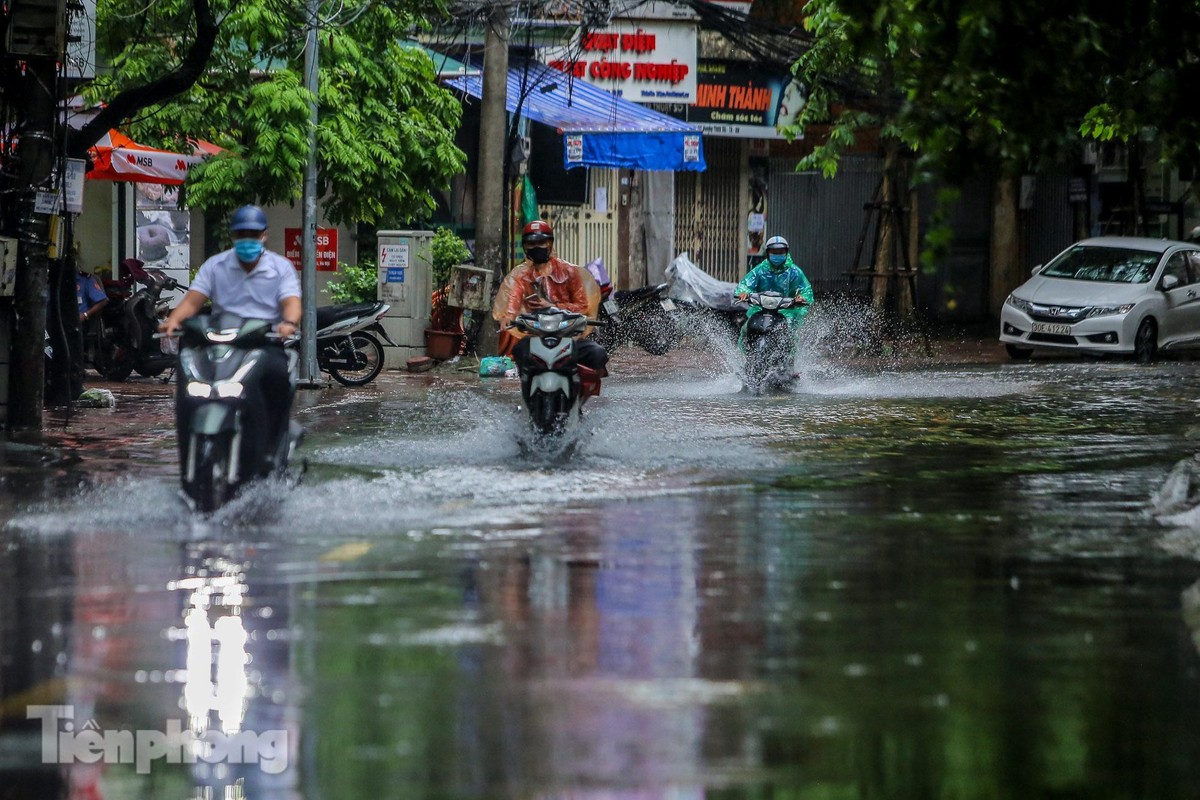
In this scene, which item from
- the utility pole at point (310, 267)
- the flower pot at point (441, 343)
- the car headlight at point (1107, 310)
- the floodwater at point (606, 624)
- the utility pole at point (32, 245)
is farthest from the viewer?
the car headlight at point (1107, 310)

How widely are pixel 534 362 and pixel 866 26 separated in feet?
12.4

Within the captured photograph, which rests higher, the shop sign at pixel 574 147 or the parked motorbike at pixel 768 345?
the shop sign at pixel 574 147

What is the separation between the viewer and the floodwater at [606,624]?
4.93 m

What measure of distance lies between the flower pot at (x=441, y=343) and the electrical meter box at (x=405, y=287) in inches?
4.0

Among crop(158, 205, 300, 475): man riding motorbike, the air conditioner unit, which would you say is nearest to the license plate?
the air conditioner unit

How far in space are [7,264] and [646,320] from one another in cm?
1219

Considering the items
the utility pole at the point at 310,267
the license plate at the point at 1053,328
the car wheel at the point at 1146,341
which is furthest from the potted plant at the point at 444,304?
the car wheel at the point at 1146,341

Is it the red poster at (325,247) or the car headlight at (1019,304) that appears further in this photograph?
the car headlight at (1019,304)

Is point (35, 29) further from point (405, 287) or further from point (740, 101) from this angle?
point (740, 101)

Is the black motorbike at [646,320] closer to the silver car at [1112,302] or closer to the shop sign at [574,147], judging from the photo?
the shop sign at [574,147]

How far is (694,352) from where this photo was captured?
90.5 feet

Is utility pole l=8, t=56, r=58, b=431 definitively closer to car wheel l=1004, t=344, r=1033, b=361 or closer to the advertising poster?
the advertising poster

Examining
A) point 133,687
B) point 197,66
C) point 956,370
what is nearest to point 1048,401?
point 956,370

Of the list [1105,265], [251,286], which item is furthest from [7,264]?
[1105,265]
